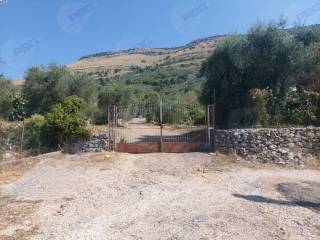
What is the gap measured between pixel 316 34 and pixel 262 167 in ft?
37.0

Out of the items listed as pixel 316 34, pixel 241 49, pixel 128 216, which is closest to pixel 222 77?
pixel 241 49

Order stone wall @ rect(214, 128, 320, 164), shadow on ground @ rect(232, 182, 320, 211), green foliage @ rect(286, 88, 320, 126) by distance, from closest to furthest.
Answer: shadow on ground @ rect(232, 182, 320, 211)
stone wall @ rect(214, 128, 320, 164)
green foliage @ rect(286, 88, 320, 126)

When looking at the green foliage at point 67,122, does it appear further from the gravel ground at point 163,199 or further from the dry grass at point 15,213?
the dry grass at point 15,213

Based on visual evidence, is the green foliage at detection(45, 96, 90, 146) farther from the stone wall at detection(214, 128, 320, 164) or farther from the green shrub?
the green shrub

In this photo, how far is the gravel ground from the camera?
8.38 m

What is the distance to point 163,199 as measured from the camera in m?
10.7

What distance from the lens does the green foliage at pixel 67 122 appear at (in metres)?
17.8

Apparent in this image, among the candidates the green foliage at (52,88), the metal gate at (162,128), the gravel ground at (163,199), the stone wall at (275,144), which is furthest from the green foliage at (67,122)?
the green foliage at (52,88)

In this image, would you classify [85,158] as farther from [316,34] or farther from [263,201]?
[316,34]

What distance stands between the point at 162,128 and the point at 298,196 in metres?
7.94

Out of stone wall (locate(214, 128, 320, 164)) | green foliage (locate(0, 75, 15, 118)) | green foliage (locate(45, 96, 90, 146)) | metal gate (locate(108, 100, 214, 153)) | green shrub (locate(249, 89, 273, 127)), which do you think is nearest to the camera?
stone wall (locate(214, 128, 320, 164))

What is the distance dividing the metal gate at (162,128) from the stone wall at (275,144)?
4.31 ft

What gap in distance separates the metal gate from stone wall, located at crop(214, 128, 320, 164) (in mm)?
1314

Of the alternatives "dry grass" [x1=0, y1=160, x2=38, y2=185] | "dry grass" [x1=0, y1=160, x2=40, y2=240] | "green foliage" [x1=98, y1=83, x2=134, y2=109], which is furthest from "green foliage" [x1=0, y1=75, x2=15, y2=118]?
"dry grass" [x1=0, y1=160, x2=40, y2=240]
